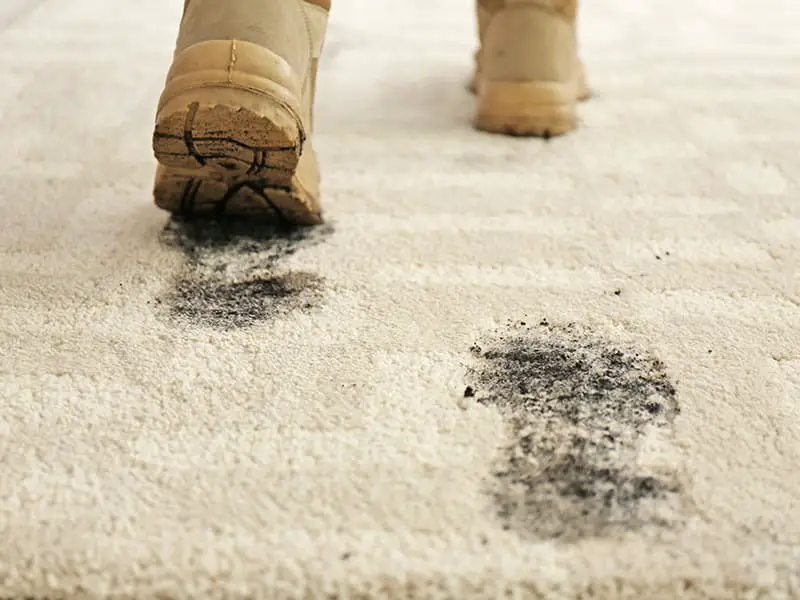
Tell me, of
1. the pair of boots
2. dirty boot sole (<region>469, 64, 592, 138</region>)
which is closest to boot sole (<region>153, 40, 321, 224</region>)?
the pair of boots

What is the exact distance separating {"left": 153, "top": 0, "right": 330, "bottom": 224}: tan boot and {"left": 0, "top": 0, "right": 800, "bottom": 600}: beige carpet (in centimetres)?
4

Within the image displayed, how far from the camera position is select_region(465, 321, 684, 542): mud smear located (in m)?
0.55

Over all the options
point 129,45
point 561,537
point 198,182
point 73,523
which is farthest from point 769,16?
point 73,523

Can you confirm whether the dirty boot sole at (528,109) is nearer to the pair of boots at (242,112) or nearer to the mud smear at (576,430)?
the pair of boots at (242,112)

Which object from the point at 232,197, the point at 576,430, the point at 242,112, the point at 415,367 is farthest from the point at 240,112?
the point at 576,430

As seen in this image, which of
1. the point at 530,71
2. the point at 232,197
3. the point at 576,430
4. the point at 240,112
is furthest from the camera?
the point at 530,71

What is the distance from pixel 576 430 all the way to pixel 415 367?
5.4 inches

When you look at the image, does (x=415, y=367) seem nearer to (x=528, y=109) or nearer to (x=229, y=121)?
(x=229, y=121)

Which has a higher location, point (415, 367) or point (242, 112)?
point (242, 112)

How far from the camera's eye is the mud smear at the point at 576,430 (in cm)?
55

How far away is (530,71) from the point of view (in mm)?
1114

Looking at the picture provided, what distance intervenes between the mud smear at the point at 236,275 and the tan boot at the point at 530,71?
1.19 feet

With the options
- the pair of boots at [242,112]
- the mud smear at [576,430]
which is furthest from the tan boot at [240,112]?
the mud smear at [576,430]

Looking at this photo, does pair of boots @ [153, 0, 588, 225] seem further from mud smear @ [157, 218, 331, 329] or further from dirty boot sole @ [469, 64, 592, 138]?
dirty boot sole @ [469, 64, 592, 138]
